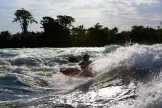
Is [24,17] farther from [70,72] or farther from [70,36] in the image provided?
[70,72]

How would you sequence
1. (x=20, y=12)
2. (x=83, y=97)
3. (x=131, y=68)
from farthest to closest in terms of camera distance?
(x=20, y=12) < (x=131, y=68) < (x=83, y=97)

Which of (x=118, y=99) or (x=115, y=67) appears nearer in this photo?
(x=118, y=99)

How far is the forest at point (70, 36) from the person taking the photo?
64.8 metres

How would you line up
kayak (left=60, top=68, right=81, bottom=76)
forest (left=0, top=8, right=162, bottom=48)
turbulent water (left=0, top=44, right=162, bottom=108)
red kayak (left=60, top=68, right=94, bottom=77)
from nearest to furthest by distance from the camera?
1. turbulent water (left=0, top=44, right=162, bottom=108)
2. red kayak (left=60, top=68, right=94, bottom=77)
3. kayak (left=60, top=68, right=81, bottom=76)
4. forest (left=0, top=8, right=162, bottom=48)

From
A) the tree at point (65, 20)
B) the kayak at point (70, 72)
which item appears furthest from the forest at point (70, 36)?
the kayak at point (70, 72)

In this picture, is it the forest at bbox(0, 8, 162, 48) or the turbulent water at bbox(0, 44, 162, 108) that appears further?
the forest at bbox(0, 8, 162, 48)

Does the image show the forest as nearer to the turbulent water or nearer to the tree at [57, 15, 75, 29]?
the tree at [57, 15, 75, 29]

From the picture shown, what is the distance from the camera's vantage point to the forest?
6481 cm

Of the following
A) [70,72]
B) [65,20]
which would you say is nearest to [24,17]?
[65,20]

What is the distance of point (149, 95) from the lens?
7285 millimetres

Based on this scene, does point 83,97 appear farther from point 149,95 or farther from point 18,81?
point 18,81

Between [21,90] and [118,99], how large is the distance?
443 cm

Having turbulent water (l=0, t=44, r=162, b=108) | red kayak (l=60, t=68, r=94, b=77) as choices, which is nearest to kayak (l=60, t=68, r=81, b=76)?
red kayak (l=60, t=68, r=94, b=77)

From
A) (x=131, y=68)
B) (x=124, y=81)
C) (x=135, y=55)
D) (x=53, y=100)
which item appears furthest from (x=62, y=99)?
(x=135, y=55)
